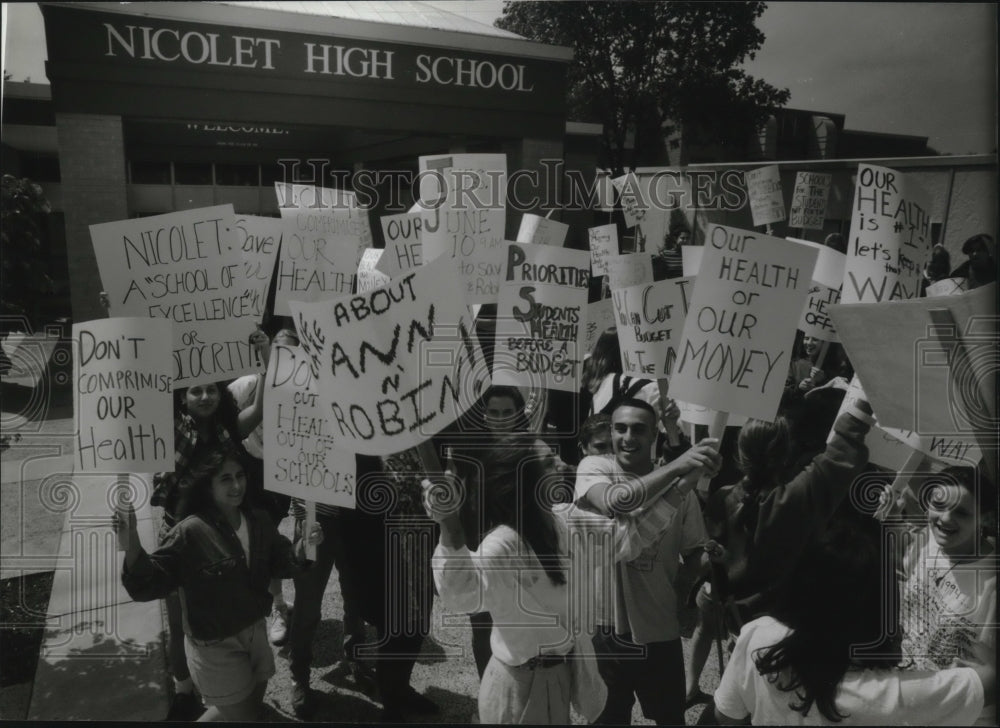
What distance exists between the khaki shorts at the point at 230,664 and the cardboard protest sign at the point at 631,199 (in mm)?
2256

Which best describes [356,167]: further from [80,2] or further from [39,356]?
[39,356]

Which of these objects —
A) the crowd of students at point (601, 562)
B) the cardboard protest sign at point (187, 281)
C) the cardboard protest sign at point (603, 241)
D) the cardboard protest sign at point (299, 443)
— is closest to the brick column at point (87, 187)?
the cardboard protest sign at point (187, 281)

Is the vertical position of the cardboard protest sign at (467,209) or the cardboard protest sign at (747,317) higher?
the cardboard protest sign at (467,209)

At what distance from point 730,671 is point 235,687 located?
196cm

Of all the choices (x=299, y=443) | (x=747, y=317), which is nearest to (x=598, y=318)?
(x=747, y=317)

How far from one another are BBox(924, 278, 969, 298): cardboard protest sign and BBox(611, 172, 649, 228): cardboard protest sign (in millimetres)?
1203

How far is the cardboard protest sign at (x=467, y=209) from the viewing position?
3.10 m

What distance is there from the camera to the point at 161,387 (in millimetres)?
3008

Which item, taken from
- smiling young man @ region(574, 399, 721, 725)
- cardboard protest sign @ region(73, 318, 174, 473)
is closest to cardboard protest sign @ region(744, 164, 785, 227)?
smiling young man @ region(574, 399, 721, 725)

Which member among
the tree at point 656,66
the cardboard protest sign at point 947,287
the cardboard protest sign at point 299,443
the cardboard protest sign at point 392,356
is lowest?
the cardboard protest sign at point 299,443

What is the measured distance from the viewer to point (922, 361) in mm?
2855

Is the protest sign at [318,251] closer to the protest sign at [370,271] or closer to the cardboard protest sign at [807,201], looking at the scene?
the protest sign at [370,271]

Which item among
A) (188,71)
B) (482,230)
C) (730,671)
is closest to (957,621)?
(730,671)

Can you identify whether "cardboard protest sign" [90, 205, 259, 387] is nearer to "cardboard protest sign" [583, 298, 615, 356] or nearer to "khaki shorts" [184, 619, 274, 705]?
"khaki shorts" [184, 619, 274, 705]
